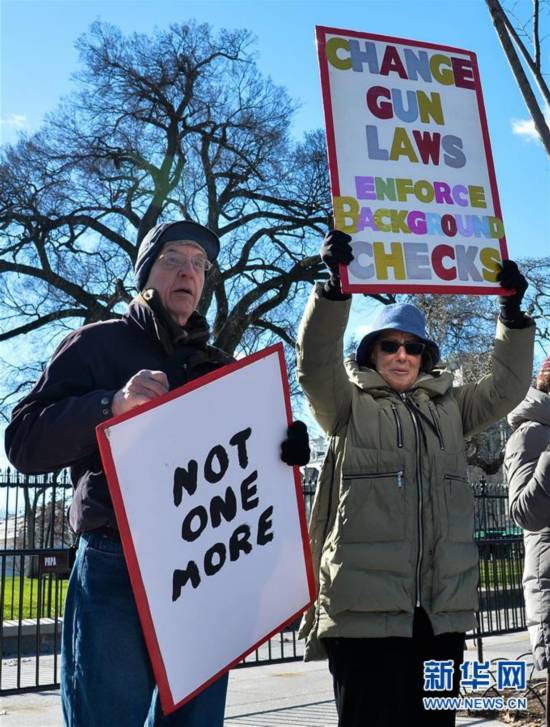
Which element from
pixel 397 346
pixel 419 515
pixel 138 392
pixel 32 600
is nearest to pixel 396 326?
pixel 397 346

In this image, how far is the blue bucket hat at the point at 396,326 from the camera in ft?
10.3

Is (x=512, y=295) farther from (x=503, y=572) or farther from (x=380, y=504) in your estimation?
(x=503, y=572)

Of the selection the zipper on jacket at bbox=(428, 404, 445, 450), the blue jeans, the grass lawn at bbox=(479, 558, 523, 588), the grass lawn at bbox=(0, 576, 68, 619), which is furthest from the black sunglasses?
the grass lawn at bbox=(0, 576, 68, 619)

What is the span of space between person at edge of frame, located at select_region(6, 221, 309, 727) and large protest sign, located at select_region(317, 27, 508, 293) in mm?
804

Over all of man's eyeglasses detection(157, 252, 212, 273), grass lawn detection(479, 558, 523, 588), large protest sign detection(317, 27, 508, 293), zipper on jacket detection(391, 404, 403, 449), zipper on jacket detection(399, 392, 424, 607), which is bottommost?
grass lawn detection(479, 558, 523, 588)

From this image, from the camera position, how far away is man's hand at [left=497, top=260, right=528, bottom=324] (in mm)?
3203

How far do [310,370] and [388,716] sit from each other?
117 centimetres

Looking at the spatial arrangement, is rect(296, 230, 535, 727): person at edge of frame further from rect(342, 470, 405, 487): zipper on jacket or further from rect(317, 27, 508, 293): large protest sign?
rect(317, 27, 508, 293): large protest sign

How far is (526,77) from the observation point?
18.9 ft

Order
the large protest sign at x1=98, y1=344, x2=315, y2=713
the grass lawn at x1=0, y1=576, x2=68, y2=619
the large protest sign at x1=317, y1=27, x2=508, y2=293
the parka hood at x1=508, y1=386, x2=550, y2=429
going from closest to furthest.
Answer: the large protest sign at x1=98, y1=344, x2=315, y2=713 < the large protest sign at x1=317, y1=27, x2=508, y2=293 < the parka hood at x1=508, y1=386, x2=550, y2=429 < the grass lawn at x1=0, y1=576, x2=68, y2=619

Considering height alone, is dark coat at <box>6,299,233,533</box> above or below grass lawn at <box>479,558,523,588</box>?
above

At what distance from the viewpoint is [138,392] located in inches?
83.8

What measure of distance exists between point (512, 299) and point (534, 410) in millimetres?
750

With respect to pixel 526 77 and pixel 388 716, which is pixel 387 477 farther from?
pixel 526 77
